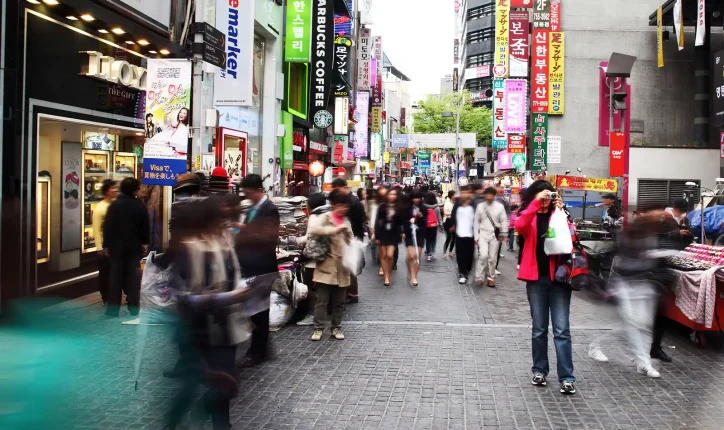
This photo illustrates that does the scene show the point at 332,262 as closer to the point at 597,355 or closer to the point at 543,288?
the point at 543,288

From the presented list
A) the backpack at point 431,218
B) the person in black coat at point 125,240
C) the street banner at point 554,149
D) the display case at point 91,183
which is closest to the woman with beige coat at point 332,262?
the person in black coat at point 125,240

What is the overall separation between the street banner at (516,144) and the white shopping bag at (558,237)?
83.3ft

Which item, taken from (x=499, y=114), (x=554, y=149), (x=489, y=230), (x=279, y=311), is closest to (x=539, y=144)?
(x=554, y=149)

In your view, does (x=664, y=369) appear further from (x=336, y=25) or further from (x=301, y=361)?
(x=336, y=25)

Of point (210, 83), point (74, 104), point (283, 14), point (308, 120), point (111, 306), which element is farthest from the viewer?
point (308, 120)

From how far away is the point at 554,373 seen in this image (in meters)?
6.46

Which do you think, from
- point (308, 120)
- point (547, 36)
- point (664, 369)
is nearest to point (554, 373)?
point (664, 369)

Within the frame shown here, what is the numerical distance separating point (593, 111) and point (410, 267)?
76.1 feet

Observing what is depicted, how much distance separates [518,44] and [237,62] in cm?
1984

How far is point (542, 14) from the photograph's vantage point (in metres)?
31.5

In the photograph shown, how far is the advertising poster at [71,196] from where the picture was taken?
1062 cm

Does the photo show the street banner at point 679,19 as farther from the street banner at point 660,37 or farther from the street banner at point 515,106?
the street banner at point 515,106

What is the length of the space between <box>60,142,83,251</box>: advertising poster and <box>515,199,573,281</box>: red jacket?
7962 millimetres

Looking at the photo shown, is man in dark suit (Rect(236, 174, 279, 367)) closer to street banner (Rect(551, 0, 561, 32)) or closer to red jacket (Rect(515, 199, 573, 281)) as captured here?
red jacket (Rect(515, 199, 573, 281))
